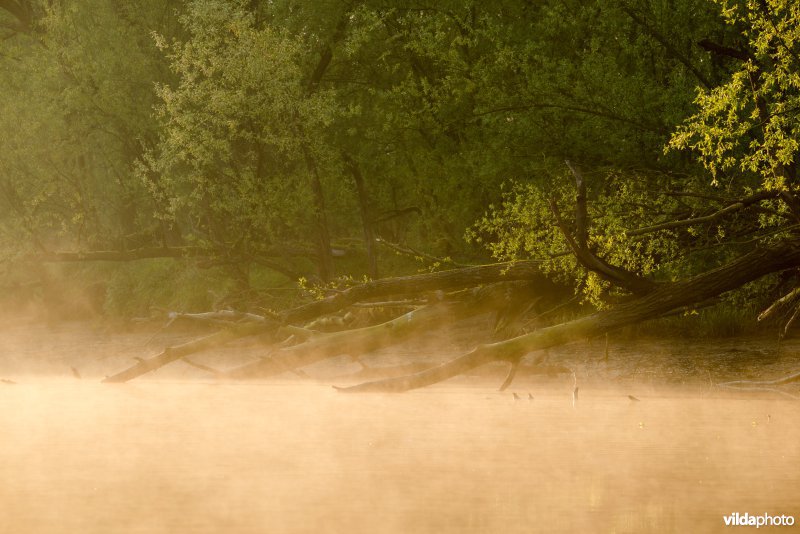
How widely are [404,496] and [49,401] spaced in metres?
13.7

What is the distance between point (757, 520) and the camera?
11.2 m

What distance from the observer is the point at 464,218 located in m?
32.7

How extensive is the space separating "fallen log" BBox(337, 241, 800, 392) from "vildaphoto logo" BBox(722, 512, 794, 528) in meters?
7.56

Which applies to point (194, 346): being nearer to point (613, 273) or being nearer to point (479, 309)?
point (479, 309)

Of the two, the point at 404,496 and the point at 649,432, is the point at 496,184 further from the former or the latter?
the point at 404,496

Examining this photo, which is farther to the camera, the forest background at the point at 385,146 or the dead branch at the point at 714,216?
the forest background at the point at 385,146

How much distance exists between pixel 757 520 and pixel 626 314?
837cm

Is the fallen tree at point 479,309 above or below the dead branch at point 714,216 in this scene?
below

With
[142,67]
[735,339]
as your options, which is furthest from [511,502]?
[142,67]

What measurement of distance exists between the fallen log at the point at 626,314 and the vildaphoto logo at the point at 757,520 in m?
7.56

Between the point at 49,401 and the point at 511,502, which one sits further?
the point at 49,401

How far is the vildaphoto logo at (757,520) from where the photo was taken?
435 inches

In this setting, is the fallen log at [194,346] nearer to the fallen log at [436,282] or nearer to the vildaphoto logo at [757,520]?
the fallen log at [436,282]

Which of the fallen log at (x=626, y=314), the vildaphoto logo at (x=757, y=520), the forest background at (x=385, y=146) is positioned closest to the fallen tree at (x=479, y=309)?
the fallen log at (x=626, y=314)
